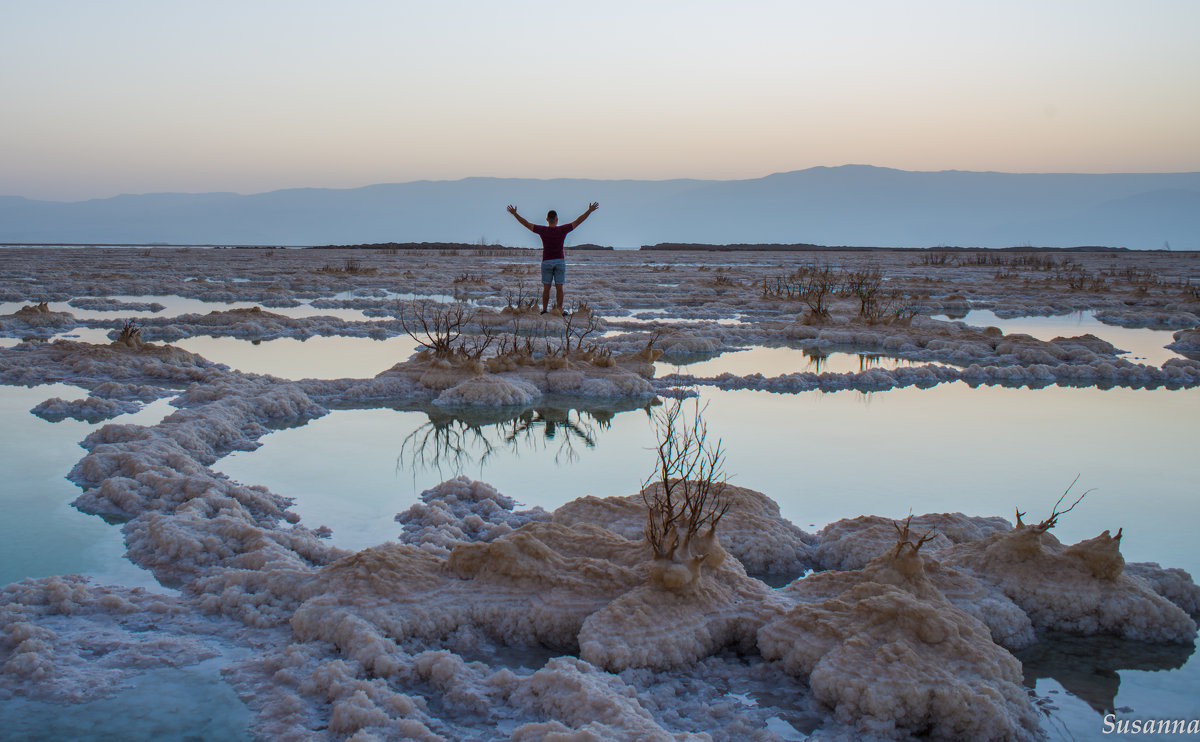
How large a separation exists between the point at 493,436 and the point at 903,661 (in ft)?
14.6

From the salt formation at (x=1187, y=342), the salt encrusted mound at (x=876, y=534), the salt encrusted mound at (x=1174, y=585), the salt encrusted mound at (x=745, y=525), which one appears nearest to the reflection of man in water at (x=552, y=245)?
the salt encrusted mound at (x=745, y=525)

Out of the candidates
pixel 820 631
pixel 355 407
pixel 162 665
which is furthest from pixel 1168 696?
pixel 355 407

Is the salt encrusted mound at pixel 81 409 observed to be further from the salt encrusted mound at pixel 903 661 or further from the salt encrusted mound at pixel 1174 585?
the salt encrusted mound at pixel 1174 585

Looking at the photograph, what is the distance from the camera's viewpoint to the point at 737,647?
10.7 feet

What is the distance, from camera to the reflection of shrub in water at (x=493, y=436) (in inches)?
239

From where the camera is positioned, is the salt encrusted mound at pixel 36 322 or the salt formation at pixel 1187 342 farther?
the salt formation at pixel 1187 342

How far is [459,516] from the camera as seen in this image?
187 inches

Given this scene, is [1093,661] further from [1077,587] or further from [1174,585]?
[1174,585]

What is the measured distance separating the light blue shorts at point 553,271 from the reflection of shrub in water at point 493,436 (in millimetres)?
6157

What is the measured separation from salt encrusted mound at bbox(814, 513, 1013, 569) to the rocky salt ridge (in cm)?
1

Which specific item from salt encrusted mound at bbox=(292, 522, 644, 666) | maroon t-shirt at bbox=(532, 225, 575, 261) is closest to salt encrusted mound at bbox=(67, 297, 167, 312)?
maroon t-shirt at bbox=(532, 225, 575, 261)

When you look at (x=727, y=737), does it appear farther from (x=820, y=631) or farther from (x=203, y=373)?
(x=203, y=373)

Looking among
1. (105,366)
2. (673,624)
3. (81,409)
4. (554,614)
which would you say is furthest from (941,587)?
(105,366)

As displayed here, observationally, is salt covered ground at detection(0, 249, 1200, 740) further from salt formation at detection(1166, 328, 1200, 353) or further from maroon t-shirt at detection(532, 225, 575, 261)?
salt formation at detection(1166, 328, 1200, 353)
